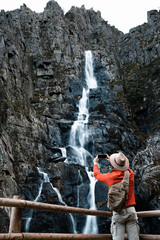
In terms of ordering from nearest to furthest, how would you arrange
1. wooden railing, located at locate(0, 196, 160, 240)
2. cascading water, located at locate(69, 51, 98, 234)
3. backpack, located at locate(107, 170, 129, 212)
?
wooden railing, located at locate(0, 196, 160, 240) → backpack, located at locate(107, 170, 129, 212) → cascading water, located at locate(69, 51, 98, 234)

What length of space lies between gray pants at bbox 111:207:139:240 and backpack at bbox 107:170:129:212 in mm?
141

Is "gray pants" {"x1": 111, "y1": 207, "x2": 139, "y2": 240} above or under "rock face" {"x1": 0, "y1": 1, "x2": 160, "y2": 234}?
under

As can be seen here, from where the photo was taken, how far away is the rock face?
54.3 feet

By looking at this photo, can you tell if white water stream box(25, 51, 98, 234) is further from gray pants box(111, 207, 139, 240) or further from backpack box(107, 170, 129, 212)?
backpack box(107, 170, 129, 212)

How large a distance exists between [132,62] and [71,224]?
34.7 meters

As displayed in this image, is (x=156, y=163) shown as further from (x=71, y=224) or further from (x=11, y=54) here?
(x=11, y=54)

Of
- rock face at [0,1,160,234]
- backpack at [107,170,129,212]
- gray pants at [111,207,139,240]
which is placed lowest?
gray pants at [111,207,139,240]

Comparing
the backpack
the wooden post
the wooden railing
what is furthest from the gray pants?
the wooden post

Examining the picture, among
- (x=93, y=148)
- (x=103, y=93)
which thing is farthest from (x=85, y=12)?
(x=93, y=148)

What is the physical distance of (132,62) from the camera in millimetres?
41438

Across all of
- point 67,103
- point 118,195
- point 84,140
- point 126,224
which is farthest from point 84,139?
point 118,195

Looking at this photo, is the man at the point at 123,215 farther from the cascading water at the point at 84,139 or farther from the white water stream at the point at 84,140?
the cascading water at the point at 84,139

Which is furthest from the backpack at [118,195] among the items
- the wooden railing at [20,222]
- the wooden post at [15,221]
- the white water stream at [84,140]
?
the white water stream at [84,140]

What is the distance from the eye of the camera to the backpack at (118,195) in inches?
136
